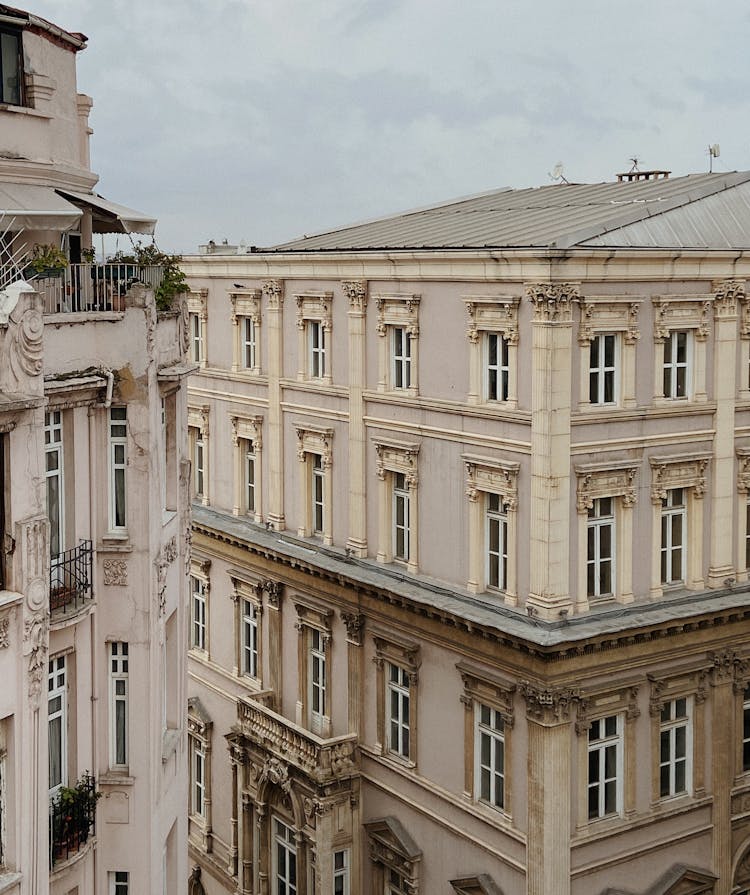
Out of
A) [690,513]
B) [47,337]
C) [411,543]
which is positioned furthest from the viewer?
[411,543]

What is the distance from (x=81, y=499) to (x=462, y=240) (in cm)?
1609

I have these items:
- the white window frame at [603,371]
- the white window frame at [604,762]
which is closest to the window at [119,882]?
the white window frame at [604,762]

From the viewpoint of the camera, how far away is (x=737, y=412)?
107 ft

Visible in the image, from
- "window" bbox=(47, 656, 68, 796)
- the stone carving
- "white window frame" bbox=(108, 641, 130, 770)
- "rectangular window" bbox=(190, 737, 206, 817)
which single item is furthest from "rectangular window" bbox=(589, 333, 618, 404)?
"rectangular window" bbox=(190, 737, 206, 817)

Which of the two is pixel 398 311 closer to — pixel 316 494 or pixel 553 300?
pixel 553 300

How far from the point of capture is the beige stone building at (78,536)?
18641 mm

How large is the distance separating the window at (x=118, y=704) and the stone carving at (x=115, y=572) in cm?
108

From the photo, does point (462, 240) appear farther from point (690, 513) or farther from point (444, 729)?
point (444, 729)

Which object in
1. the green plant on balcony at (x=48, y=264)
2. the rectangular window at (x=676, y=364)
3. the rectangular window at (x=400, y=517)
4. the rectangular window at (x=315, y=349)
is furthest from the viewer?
the rectangular window at (x=315, y=349)

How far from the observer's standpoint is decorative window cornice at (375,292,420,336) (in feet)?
111

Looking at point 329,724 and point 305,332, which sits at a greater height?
point 305,332

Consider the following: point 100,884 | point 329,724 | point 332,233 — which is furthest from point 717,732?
point 332,233

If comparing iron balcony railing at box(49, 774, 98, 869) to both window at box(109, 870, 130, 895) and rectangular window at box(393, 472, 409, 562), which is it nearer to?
window at box(109, 870, 130, 895)

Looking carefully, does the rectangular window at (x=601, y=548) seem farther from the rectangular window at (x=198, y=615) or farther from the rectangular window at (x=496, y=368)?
the rectangular window at (x=198, y=615)
